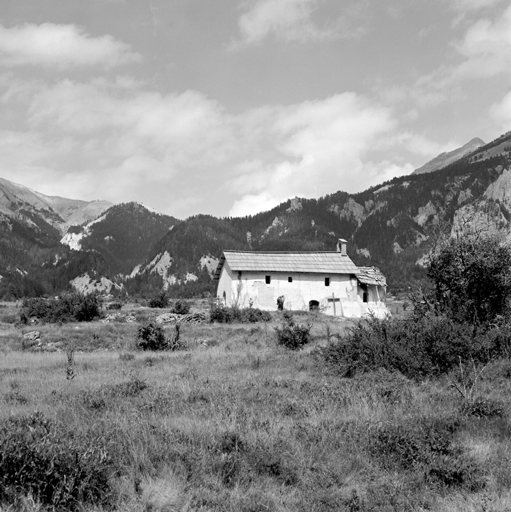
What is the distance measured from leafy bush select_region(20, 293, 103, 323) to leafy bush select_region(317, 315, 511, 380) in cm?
2521

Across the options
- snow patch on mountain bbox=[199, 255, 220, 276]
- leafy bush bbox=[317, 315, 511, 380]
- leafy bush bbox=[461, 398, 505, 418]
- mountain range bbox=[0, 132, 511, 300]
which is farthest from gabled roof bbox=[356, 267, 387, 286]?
snow patch on mountain bbox=[199, 255, 220, 276]

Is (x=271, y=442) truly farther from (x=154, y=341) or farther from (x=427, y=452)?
(x=154, y=341)

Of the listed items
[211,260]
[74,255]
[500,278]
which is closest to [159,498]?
[500,278]

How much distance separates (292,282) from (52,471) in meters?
42.0

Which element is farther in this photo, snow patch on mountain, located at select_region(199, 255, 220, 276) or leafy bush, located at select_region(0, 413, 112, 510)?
snow patch on mountain, located at select_region(199, 255, 220, 276)

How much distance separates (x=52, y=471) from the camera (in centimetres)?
484

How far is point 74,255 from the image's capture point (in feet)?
541

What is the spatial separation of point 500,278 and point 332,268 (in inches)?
1259

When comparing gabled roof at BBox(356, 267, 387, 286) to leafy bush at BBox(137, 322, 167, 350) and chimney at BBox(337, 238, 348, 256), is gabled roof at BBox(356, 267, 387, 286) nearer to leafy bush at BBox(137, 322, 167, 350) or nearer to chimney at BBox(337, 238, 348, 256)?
chimney at BBox(337, 238, 348, 256)

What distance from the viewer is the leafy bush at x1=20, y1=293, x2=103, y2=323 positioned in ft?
108

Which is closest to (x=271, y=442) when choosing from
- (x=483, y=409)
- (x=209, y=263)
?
(x=483, y=409)

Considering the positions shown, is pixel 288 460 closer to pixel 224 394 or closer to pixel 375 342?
pixel 224 394

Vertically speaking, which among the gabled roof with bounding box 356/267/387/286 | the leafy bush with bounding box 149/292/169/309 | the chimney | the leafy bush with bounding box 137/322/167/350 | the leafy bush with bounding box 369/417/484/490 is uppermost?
the chimney

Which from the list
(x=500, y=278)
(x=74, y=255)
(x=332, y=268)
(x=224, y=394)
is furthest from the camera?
(x=74, y=255)
